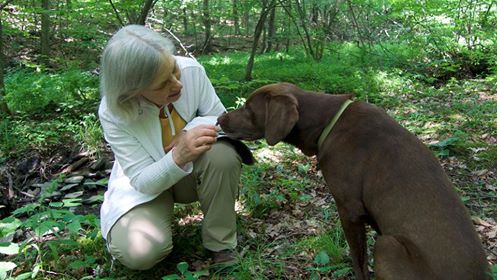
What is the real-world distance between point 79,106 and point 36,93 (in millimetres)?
719

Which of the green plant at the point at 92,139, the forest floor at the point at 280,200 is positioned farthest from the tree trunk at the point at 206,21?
the forest floor at the point at 280,200

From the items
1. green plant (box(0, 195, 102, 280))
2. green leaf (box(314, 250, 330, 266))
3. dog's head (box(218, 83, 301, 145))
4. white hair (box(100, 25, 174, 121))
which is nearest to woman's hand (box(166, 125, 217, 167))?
dog's head (box(218, 83, 301, 145))

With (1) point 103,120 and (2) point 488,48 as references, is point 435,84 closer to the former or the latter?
(2) point 488,48

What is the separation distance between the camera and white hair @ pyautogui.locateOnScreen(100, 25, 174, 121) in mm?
2879

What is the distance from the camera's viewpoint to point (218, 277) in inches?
126

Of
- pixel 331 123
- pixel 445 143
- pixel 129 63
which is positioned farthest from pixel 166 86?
pixel 445 143

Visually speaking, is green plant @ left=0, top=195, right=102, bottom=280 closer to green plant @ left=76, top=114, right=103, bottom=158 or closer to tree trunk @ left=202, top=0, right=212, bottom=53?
green plant @ left=76, top=114, right=103, bottom=158

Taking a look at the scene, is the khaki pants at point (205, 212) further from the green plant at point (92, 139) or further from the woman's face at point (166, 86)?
the green plant at point (92, 139)

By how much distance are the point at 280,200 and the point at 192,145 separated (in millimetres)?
1510

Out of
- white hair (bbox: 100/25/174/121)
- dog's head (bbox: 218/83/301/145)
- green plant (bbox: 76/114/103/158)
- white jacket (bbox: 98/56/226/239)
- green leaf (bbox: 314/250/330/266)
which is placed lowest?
green plant (bbox: 76/114/103/158)

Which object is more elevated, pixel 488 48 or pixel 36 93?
pixel 488 48

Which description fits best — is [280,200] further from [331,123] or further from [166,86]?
[166,86]

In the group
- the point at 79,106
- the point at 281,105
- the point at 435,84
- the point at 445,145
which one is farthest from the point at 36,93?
the point at 435,84

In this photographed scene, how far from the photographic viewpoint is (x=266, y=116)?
3.06 metres
